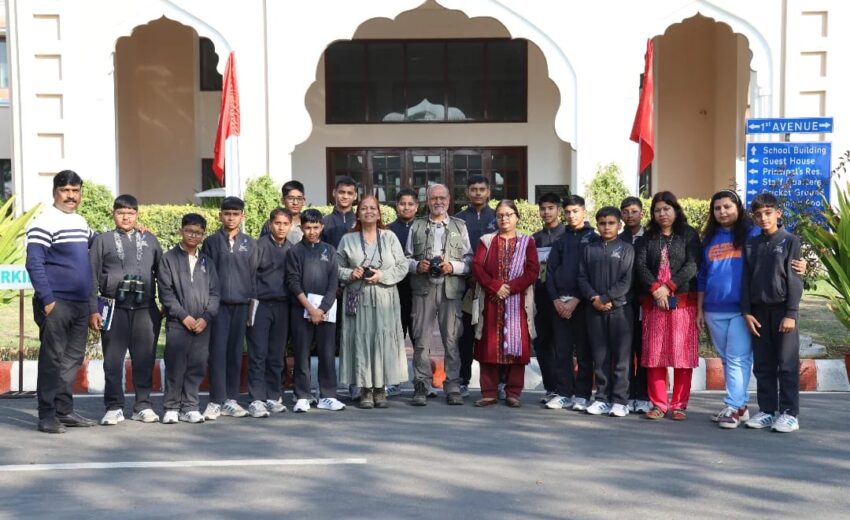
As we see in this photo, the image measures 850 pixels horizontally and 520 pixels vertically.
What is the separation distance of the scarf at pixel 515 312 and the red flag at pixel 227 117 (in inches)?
241

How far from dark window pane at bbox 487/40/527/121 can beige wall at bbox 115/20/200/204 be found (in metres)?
5.30

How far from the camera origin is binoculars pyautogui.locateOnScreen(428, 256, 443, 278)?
7926 mm

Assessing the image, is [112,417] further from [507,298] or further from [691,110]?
[691,110]

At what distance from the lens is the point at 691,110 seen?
1862 centimetres

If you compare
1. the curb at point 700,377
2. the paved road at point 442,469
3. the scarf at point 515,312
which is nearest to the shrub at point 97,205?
the curb at point 700,377

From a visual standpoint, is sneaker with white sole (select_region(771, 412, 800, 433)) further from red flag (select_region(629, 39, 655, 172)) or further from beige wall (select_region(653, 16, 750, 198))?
beige wall (select_region(653, 16, 750, 198))

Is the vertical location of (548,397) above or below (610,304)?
below

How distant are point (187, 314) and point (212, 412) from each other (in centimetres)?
77

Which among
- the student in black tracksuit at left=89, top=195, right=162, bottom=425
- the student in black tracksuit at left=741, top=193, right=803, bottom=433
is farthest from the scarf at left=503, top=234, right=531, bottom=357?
the student in black tracksuit at left=89, top=195, right=162, bottom=425

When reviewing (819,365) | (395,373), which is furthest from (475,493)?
(819,365)

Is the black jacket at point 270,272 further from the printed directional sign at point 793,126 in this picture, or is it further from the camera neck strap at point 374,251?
the printed directional sign at point 793,126

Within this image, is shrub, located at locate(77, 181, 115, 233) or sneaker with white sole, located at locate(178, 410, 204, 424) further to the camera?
shrub, located at locate(77, 181, 115, 233)

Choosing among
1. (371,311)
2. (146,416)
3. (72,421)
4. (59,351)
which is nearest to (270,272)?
(371,311)

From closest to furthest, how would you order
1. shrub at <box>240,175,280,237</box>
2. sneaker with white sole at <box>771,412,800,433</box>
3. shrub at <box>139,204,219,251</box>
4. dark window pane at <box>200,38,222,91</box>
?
sneaker with white sole at <box>771,412,800,433</box> → shrub at <box>240,175,280,237</box> → shrub at <box>139,204,219,251</box> → dark window pane at <box>200,38,222,91</box>
